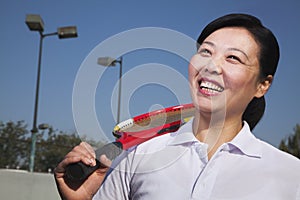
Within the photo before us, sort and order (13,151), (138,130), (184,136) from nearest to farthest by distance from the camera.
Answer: (184,136), (138,130), (13,151)

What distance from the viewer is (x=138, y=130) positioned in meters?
2.32

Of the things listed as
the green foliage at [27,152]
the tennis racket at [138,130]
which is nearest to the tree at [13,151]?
the green foliage at [27,152]

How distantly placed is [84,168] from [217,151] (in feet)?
1.51

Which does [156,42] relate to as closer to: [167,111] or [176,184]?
[176,184]

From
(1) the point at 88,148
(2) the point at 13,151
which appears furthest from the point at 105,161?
(2) the point at 13,151

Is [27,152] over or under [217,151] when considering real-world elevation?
under

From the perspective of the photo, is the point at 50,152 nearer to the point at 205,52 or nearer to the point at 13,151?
the point at 13,151

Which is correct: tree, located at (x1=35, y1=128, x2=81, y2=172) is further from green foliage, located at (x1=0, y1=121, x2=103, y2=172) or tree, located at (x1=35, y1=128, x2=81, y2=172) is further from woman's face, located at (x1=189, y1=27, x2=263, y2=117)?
woman's face, located at (x1=189, y1=27, x2=263, y2=117)

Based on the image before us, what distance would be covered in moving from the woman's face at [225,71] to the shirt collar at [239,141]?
96 mm

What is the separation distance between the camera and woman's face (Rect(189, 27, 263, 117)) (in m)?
1.75

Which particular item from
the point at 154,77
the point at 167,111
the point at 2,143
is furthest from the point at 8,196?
the point at 154,77

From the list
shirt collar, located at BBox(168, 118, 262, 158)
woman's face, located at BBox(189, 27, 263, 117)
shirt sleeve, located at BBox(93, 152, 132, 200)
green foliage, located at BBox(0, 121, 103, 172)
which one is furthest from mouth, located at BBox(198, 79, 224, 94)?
green foliage, located at BBox(0, 121, 103, 172)

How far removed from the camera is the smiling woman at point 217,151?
1.73m

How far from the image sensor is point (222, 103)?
1780 mm
